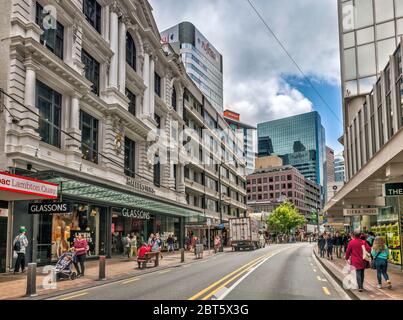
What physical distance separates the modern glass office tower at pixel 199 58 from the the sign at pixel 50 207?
95.4m

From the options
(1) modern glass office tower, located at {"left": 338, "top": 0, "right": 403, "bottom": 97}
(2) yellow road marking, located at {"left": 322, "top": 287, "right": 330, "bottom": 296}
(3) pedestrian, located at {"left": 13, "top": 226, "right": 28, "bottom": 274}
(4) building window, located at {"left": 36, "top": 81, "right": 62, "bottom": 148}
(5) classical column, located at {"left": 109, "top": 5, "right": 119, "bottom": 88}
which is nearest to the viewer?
(2) yellow road marking, located at {"left": 322, "top": 287, "right": 330, "bottom": 296}

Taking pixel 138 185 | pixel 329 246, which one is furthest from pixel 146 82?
pixel 329 246

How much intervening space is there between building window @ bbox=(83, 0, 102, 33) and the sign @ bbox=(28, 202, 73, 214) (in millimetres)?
16292

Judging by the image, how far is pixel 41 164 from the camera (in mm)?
22797

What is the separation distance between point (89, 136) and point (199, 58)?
3989 inches

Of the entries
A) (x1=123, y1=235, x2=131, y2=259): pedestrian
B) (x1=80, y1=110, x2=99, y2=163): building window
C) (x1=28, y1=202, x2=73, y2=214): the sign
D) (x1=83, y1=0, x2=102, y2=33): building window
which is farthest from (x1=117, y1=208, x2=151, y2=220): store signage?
(x1=83, y1=0, x2=102, y2=33): building window

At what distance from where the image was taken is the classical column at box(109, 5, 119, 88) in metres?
33.0

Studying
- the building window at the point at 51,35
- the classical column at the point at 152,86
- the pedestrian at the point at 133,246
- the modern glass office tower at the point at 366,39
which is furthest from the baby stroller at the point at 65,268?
the modern glass office tower at the point at 366,39

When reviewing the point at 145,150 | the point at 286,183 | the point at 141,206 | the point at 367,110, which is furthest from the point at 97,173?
the point at 286,183

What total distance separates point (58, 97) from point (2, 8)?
577 cm

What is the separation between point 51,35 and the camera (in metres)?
26.0

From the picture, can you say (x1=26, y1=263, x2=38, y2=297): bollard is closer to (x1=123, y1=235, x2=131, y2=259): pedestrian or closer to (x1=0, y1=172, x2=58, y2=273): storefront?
(x1=0, y1=172, x2=58, y2=273): storefront

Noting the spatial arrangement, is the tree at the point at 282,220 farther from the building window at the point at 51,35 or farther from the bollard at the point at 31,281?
the bollard at the point at 31,281

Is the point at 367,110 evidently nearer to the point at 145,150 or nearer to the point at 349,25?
the point at 349,25
